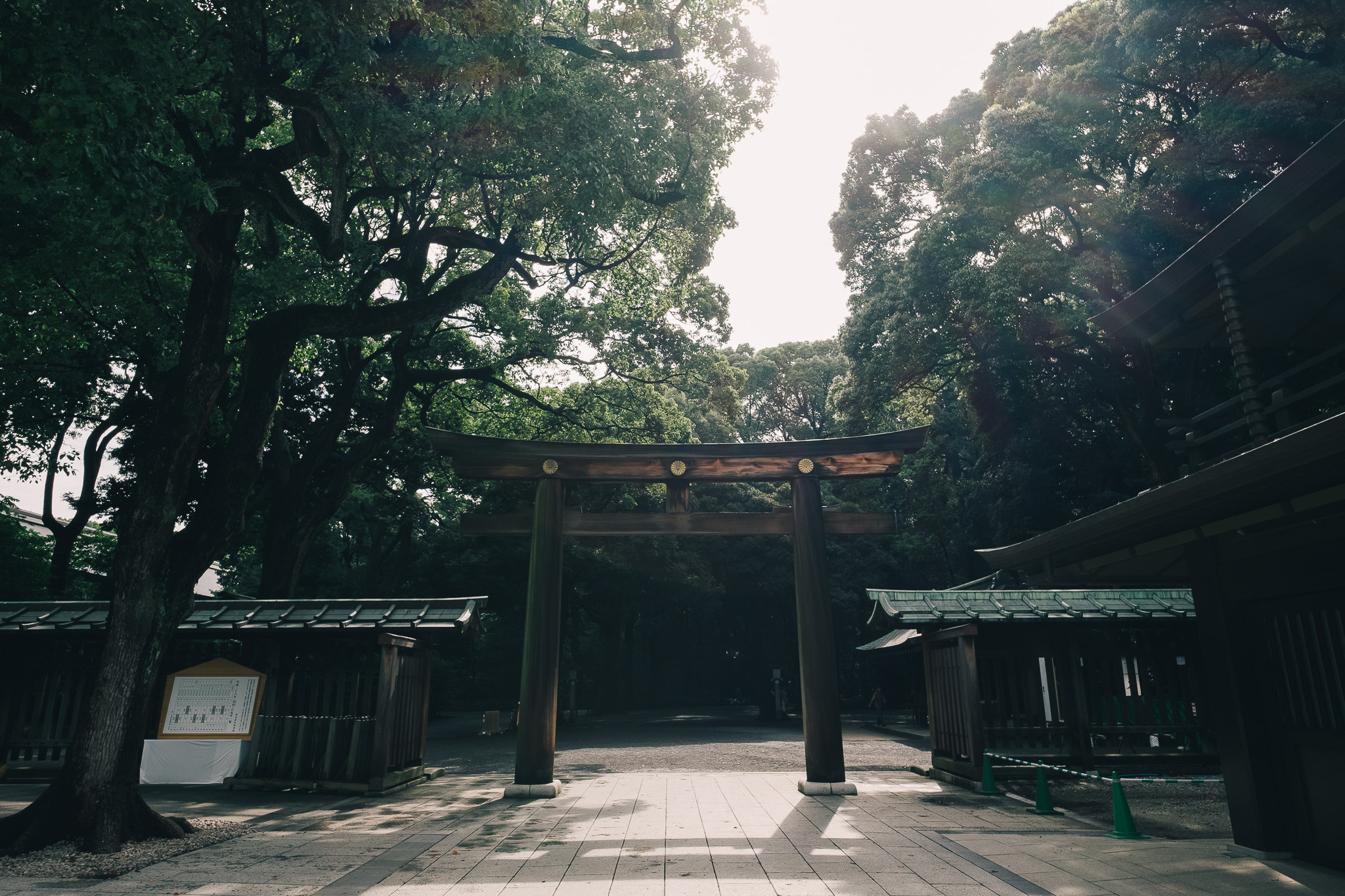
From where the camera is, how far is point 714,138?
1460 centimetres

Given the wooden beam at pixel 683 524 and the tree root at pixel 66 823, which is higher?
the wooden beam at pixel 683 524

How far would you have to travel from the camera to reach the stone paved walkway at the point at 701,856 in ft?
19.3

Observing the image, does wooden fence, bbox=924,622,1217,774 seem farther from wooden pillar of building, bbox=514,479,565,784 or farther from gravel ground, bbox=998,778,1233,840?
wooden pillar of building, bbox=514,479,565,784

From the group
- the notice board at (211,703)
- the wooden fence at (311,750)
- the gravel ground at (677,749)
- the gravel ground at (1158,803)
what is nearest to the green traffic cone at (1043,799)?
the gravel ground at (1158,803)

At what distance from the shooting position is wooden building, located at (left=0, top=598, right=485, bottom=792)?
1170 centimetres

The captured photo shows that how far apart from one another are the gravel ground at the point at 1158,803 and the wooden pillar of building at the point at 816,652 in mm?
2810

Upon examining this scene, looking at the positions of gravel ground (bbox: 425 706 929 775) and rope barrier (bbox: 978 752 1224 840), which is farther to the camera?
gravel ground (bbox: 425 706 929 775)

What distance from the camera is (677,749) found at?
1839 cm

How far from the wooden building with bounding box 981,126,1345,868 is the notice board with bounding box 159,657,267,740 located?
11.2 m

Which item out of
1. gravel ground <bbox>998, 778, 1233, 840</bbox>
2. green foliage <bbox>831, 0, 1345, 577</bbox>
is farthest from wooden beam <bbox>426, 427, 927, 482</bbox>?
green foliage <bbox>831, 0, 1345, 577</bbox>

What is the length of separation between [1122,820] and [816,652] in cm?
384

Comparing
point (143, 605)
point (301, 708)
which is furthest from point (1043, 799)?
point (301, 708)

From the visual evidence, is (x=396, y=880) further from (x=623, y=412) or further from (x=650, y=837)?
(x=623, y=412)

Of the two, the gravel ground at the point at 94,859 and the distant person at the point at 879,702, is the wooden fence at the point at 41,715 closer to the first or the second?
the gravel ground at the point at 94,859
